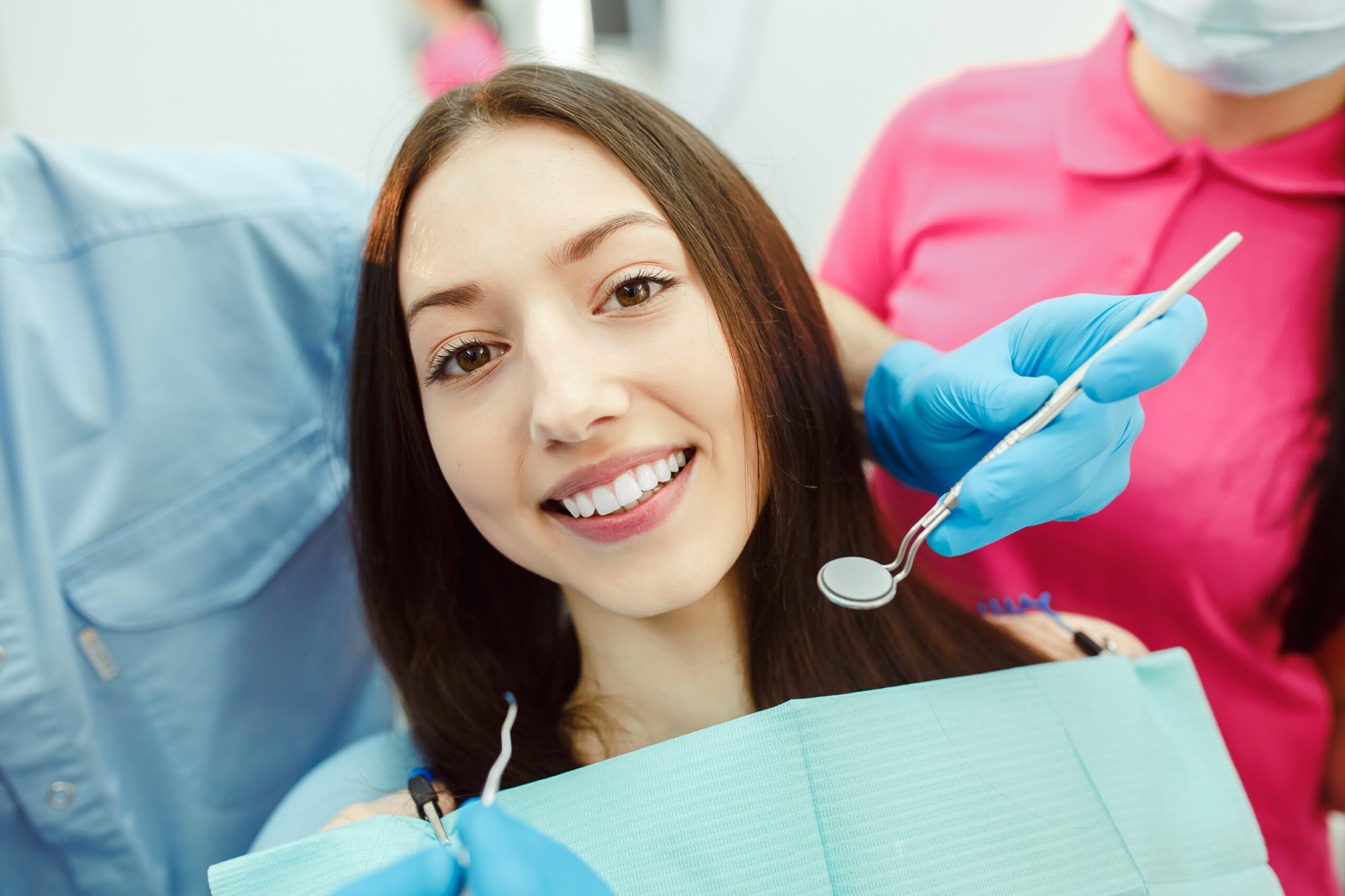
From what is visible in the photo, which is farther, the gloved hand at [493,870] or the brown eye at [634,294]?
the brown eye at [634,294]

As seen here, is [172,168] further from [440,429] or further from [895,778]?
[895,778]

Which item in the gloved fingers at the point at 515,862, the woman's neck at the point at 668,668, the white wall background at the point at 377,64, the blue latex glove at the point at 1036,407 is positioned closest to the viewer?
the gloved fingers at the point at 515,862

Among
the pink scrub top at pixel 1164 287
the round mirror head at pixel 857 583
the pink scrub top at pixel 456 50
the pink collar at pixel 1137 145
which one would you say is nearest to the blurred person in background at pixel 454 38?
the pink scrub top at pixel 456 50

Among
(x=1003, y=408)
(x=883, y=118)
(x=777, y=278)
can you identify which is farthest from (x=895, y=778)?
(x=883, y=118)

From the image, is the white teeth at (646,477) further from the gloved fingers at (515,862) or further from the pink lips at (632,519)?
the gloved fingers at (515,862)

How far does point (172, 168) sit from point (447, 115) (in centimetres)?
39

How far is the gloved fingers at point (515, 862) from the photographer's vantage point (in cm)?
57

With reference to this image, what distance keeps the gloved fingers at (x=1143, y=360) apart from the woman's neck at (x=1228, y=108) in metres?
0.47

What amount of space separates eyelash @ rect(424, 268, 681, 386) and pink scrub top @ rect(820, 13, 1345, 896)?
47 centimetres

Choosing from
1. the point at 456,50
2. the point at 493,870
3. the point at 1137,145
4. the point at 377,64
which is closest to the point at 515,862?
the point at 493,870

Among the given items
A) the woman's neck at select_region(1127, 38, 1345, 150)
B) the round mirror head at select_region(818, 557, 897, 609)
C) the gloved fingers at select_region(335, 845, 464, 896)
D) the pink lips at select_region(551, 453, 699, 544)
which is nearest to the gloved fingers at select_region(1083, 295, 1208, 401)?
the round mirror head at select_region(818, 557, 897, 609)

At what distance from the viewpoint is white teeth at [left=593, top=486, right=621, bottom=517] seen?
30.5 inches

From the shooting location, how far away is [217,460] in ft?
3.51

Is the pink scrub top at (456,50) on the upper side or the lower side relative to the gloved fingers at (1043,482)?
upper
